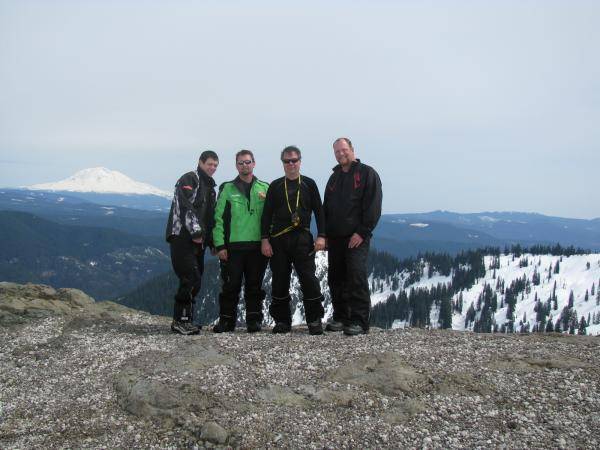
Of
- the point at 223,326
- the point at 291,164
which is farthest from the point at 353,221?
the point at 223,326

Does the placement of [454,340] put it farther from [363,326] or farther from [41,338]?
[41,338]

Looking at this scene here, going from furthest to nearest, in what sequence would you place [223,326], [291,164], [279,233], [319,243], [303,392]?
1. [223,326]
2. [279,233]
3. [319,243]
4. [291,164]
5. [303,392]

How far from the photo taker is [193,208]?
11.6m

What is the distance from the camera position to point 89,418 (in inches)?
316

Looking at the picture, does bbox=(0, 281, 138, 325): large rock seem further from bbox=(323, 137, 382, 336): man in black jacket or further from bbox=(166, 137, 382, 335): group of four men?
bbox=(323, 137, 382, 336): man in black jacket

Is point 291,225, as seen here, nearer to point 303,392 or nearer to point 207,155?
point 207,155

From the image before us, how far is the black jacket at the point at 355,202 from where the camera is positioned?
442 inches

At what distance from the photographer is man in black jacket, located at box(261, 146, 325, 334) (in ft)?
37.0

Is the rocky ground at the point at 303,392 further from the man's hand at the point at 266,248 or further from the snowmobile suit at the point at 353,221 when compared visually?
the man's hand at the point at 266,248

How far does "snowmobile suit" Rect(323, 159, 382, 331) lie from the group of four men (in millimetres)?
24

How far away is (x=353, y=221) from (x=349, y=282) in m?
1.50

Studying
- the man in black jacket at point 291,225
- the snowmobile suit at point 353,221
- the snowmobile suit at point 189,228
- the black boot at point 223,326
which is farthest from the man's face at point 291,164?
the black boot at point 223,326

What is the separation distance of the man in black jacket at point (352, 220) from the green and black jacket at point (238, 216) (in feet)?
5.73

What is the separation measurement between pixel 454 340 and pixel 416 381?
3.19m
